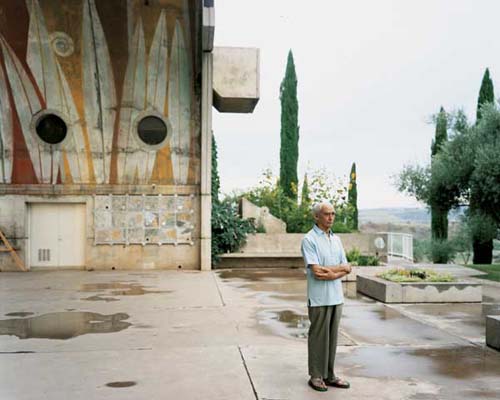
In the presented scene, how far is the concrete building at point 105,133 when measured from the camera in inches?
699

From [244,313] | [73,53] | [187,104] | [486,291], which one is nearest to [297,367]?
[244,313]

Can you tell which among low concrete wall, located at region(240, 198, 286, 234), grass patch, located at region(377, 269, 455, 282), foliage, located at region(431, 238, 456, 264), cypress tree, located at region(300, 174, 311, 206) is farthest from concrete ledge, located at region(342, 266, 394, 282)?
foliage, located at region(431, 238, 456, 264)

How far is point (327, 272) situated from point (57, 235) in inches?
552

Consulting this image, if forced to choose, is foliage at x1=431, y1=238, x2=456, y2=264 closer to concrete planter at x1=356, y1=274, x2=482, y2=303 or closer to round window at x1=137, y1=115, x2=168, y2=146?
round window at x1=137, y1=115, x2=168, y2=146

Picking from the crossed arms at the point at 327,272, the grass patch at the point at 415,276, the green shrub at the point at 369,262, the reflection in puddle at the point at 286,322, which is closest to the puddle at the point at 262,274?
the green shrub at the point at 369,262

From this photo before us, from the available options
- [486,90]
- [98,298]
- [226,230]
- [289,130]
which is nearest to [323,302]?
[98,298]

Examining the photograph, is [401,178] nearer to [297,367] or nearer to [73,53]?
[73,53]

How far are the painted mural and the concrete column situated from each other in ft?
1.56

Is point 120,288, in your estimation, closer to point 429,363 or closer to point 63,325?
point 63,325

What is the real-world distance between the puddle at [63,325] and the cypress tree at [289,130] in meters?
23.0

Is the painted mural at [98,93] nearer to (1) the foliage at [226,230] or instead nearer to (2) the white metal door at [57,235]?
(2) the white metal door at [57,235]

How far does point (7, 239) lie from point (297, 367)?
13.4 m

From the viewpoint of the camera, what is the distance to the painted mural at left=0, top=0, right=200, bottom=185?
17766mm

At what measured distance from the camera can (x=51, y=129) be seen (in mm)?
18016
